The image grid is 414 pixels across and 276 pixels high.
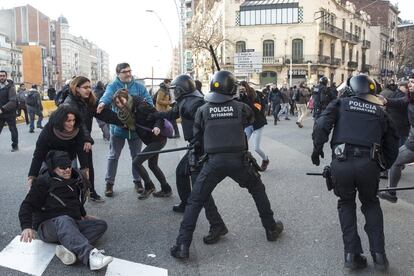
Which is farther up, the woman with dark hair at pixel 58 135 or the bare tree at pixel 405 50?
the bare tree at pixel 405 50

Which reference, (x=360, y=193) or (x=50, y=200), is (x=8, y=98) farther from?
(x=360, y=193)

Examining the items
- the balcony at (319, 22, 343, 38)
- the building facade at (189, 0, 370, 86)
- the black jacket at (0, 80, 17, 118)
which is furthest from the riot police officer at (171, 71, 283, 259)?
the balcony at (319, 22, 343, 38)

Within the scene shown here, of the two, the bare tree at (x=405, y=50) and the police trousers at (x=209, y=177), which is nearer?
the police trousers at (x=209, y=177)

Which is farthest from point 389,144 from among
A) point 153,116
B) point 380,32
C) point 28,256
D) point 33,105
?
point 380,32

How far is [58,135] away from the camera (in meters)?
4.74

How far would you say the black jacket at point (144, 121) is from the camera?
593 cm

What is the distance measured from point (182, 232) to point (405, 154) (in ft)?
10.4

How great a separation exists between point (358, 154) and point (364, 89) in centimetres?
54

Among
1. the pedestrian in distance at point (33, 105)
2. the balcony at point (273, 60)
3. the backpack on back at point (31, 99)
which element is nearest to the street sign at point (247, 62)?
the pedestrian in distance at point (33, 105)

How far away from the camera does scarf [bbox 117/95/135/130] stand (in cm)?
581

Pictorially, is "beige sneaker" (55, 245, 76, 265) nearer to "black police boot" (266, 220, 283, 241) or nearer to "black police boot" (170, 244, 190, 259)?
"black police boot" (170, 244, 190, 259)

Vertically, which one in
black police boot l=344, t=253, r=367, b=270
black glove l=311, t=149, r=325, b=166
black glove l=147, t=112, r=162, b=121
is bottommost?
black police boot l=344, t=253, r=367, b=270

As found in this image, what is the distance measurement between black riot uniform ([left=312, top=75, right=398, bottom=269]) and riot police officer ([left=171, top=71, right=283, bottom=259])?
26.9 inches

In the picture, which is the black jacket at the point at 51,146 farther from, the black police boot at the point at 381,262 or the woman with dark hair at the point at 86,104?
the black police boot at the point at 381,262
